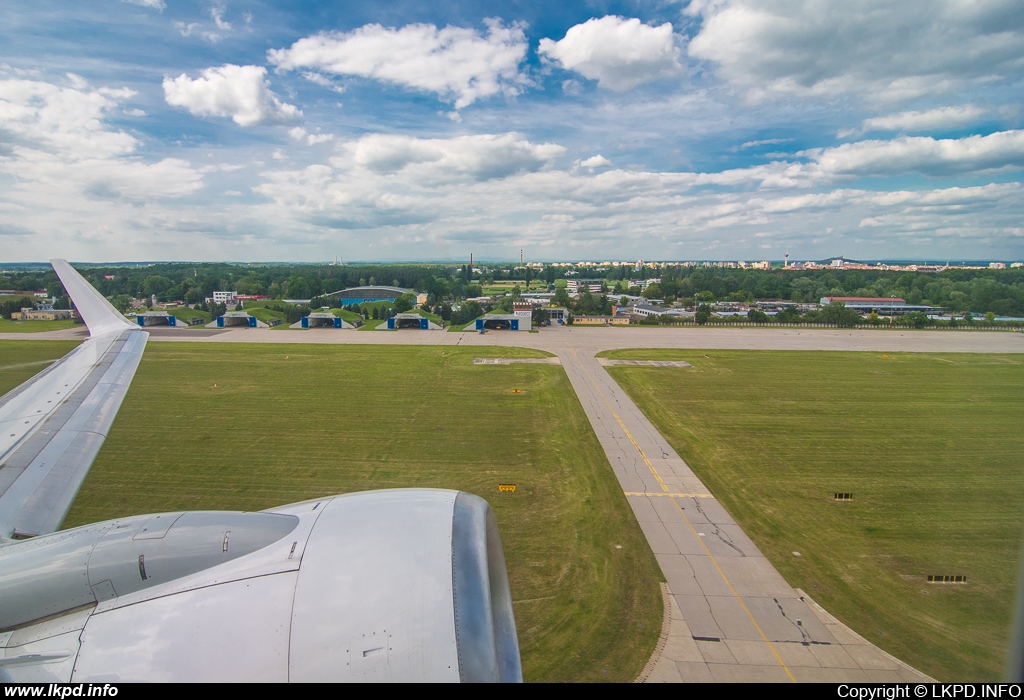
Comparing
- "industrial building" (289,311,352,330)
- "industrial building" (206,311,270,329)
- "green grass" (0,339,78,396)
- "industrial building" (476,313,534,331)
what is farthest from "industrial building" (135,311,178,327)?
"industrial building" (476,313,534,331)

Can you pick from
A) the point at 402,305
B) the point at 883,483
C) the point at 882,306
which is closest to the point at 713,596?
the point at 883,483

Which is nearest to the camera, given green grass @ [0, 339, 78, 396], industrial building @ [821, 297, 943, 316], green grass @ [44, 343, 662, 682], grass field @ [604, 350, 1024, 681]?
grass field @ [604, 350, 1024, 681]

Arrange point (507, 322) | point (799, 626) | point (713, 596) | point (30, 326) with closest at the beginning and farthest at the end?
point (799, 626), point (713, 596), point (30, 326), point (507, 322)

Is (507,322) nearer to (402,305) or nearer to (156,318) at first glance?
(402,305)

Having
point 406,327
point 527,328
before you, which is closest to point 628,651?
point 527,328

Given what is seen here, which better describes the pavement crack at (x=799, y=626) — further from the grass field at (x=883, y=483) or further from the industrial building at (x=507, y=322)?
the industrial building at (x=507, y=322)

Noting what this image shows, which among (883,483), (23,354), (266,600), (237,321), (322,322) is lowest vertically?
(883,483)

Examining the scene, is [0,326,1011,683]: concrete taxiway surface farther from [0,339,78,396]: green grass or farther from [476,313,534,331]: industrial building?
[0,339,78,396]: green grass
